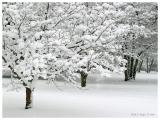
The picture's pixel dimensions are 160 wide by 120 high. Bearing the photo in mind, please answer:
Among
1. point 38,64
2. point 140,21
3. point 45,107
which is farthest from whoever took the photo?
point 140,21

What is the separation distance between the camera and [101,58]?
13.7 m

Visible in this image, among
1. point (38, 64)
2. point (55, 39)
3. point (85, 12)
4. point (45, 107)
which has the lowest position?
point (45, 107)

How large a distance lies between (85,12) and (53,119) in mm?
4534

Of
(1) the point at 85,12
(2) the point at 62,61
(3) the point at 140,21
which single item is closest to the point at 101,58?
(1) the point at 85,12

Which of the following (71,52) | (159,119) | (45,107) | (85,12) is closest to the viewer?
(159,119)

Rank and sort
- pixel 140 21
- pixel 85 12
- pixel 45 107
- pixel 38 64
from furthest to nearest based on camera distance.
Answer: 1. pixel 140 21
2. pixel 45 107
3. pixel 85 12
4. pixel 38 64

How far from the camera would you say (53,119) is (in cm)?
1077

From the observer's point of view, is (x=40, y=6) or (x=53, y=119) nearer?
(x=53, y=119)

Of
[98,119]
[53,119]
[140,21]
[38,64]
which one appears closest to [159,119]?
[98,119]

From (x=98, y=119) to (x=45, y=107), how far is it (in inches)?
128

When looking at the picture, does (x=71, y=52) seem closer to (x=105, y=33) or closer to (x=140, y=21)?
(x=105, y=33)

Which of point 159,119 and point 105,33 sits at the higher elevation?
point 105,33

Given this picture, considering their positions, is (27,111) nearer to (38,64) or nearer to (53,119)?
(53,119)

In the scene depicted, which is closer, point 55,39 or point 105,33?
point 55,39
